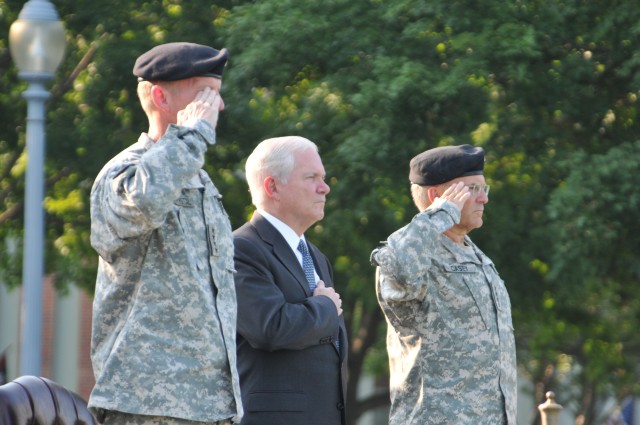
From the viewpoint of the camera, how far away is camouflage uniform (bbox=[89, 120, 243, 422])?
367 centimetres

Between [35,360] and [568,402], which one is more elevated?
[35,360]

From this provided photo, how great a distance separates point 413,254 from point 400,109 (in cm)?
405

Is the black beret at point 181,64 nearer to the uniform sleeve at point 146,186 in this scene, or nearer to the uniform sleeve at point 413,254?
the uniform sleeve at point 146,186

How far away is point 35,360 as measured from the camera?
7.39 meters

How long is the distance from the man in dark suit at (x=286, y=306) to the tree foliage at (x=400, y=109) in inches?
154

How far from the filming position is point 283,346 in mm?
4508

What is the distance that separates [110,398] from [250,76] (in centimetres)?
568

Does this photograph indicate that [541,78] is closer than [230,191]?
Yes

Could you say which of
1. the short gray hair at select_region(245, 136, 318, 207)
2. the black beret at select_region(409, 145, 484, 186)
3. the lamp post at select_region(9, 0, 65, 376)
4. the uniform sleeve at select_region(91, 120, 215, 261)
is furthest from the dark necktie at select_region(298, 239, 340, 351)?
the lamp post at select_region(9, 0, 65, 376)

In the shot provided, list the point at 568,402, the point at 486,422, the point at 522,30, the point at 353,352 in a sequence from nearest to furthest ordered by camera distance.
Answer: the point at 486,422 → the point at 522,30 → the point at 353,352 → the point at 568,402

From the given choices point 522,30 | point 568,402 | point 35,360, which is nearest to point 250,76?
point 522,30

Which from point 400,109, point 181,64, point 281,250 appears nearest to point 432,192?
point 281,250

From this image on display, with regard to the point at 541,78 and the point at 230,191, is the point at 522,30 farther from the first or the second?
the point at 230,191

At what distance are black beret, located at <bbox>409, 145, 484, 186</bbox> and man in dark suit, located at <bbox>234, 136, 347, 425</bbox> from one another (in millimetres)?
748
